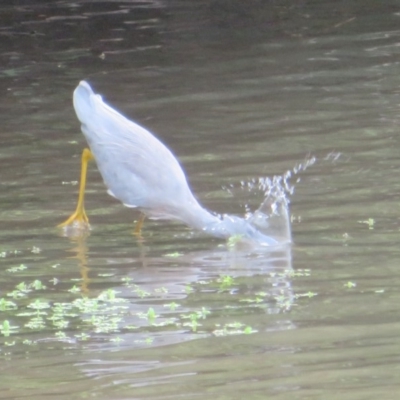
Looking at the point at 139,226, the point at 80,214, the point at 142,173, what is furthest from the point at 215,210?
the point at 80,214

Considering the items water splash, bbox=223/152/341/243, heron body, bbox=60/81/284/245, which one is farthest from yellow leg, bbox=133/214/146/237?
water splash, bbox=223/152/341/243

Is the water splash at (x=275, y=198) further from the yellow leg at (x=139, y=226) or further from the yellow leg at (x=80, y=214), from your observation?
the yellow leg at (x=80, y=214)

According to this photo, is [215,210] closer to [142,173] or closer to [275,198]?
[275,198]

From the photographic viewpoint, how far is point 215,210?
7789 millimetres

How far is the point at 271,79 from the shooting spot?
11.6 m

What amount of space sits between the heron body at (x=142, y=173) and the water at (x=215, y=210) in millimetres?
195

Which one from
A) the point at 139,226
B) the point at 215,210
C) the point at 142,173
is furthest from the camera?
the point at 215,210

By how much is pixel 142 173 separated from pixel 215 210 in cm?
75

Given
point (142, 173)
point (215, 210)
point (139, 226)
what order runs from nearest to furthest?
point (142, 173) < point (139, 226) < point (215, 210)

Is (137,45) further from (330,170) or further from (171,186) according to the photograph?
(171,186)

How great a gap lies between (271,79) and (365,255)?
5.20 meters

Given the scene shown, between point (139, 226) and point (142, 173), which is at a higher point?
point (142, 173)

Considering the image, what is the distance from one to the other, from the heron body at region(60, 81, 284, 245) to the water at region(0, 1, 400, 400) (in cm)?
19

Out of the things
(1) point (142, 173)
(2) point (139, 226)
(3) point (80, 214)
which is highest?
(1) point (142, 173)
